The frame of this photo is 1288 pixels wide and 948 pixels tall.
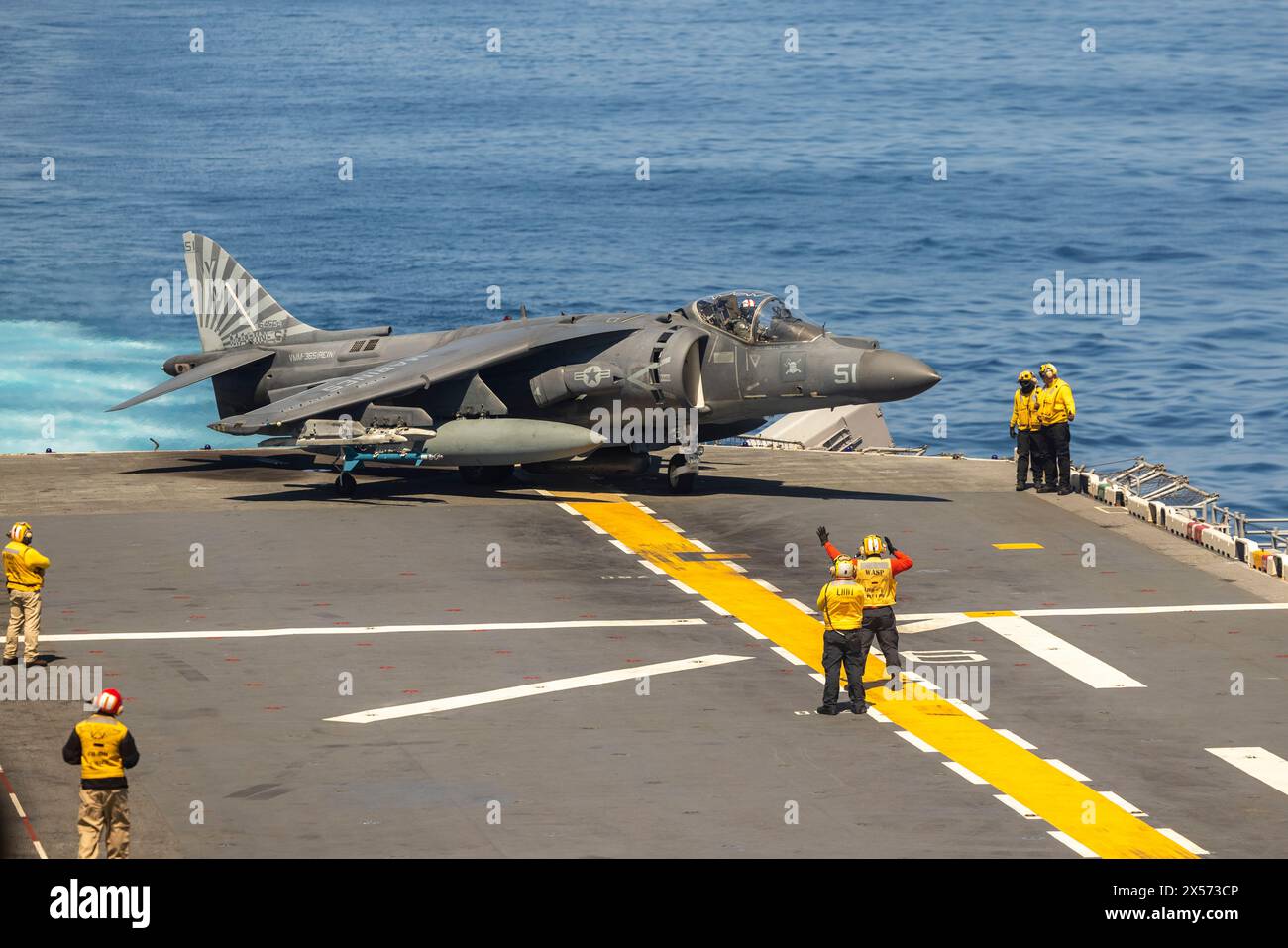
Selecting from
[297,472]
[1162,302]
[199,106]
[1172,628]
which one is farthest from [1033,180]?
[1172,628]

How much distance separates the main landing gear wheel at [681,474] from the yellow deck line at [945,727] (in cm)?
228

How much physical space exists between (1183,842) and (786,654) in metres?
7.89

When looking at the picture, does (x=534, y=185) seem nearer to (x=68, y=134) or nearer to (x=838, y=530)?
(x=68, y=134)

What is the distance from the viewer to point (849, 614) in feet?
71.5

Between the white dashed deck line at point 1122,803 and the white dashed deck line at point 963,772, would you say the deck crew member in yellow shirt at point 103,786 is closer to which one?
the white dashed deck line at point 963,772

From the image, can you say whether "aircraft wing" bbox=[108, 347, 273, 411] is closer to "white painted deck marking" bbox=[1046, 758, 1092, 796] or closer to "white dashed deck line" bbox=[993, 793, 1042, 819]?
"white painted deck marking" bbox=[1046, 758, 1092, 796]

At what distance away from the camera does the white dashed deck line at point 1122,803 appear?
1877 centimetres

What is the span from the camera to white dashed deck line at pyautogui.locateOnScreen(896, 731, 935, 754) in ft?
68.5

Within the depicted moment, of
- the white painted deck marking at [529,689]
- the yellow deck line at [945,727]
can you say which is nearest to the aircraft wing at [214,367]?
the yellow deck line at [945,727]

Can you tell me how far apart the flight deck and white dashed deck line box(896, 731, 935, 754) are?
109mm

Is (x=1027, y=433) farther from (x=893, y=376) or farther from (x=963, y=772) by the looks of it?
(x=963, y=772)

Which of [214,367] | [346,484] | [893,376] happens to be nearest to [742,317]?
[893,376]

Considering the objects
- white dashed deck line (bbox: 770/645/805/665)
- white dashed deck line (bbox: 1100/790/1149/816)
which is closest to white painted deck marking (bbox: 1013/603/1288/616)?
white dashed deck line (bbox: 770/645/805/665)

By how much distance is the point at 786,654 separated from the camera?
24969 millimetres
